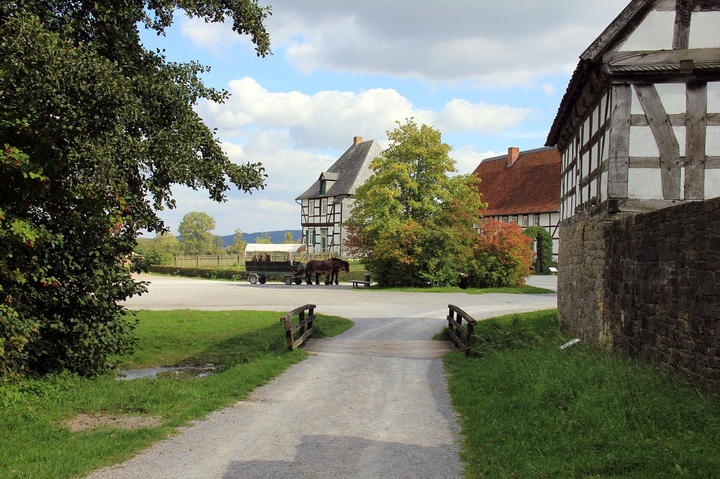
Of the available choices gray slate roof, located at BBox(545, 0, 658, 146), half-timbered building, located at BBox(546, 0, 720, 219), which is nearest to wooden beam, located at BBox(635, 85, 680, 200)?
half-timbered building, located at BBox(546, 0, 720, 219)

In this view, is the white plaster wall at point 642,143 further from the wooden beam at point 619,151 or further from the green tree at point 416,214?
the green tree at point 416,214

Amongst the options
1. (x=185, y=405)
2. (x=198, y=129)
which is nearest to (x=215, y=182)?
(x=198, y=129)

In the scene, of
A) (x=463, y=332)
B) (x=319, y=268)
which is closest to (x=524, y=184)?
(x=319, y=268)

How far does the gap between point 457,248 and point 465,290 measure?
2225 millimetres

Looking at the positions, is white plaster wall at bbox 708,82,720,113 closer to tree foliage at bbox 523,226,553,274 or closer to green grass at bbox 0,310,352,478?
green grass at bbox 0,310,352,478

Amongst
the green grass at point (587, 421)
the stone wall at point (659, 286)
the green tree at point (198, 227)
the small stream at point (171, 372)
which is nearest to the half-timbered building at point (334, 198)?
the green tree at point (198, 227)

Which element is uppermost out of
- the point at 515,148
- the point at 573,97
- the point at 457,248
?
the point at 515,148

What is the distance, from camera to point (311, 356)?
12.8 meters

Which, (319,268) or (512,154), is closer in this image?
(319,268)

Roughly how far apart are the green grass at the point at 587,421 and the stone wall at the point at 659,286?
0.39 m

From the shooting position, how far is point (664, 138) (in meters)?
10.9

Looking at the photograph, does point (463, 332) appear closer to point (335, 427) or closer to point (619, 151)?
point (619, 151)

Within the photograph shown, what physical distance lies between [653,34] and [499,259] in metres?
22.6

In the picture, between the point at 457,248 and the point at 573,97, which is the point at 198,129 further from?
the point at 457,248
